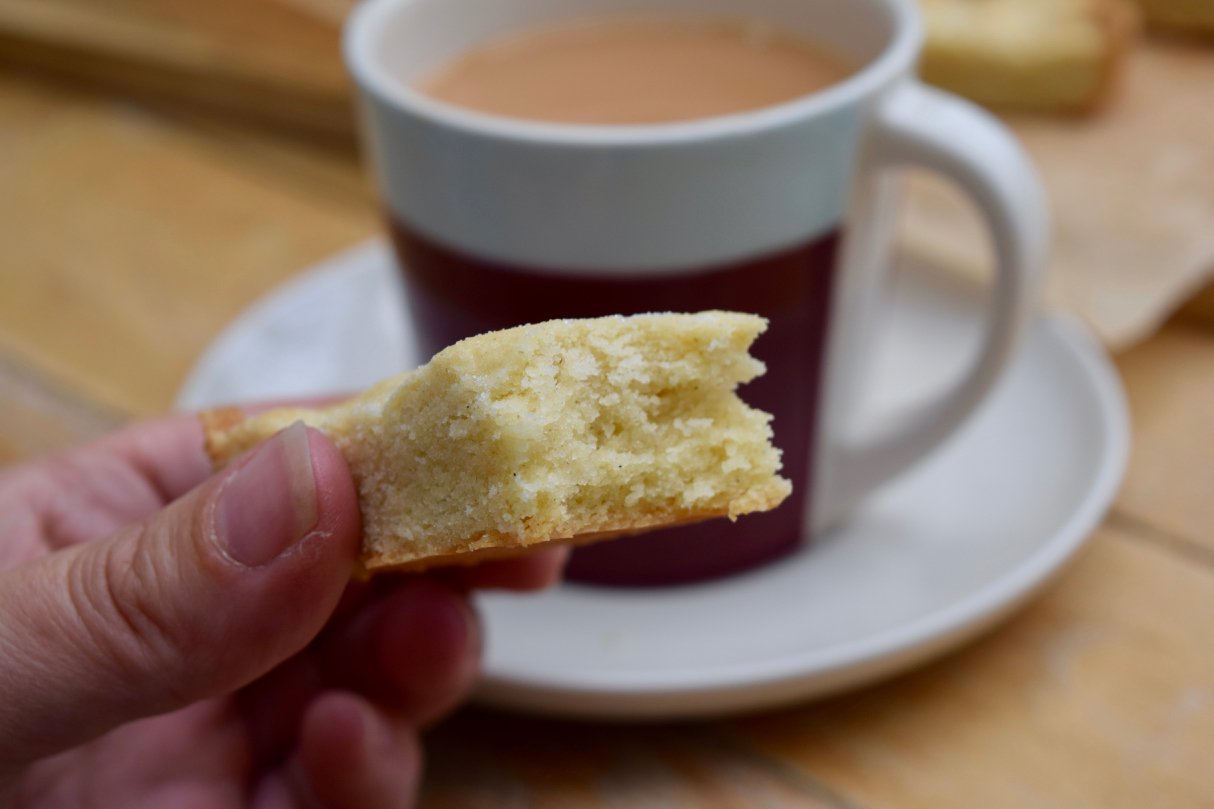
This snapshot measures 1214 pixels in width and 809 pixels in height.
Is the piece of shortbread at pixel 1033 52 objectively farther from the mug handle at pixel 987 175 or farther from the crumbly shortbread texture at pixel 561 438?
the crumbly shortbread texture at pixel 561 438

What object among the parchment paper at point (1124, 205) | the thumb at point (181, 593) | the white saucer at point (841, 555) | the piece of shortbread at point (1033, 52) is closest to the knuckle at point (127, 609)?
the thumb at point (181, 593)

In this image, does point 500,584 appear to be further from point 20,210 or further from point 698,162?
point 20,210

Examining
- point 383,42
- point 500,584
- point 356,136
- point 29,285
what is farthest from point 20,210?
point 500,584

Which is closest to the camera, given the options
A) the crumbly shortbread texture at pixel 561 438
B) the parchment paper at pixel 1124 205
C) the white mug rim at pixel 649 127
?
the crumbly shortbread texture at pixel 561 438

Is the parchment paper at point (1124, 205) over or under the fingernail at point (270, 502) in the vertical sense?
under

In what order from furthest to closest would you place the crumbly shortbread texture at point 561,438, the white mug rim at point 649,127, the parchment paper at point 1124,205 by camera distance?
the parchment paper at point 1124,205 < the white mug rim at point 649,127 < the crumbly shortbread texture at point 561,438

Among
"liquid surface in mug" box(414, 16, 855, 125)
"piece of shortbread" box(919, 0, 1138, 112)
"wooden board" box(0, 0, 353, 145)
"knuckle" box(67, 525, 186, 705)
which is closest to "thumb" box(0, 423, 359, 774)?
"knuckle" box(67, 525, 186, 705)
